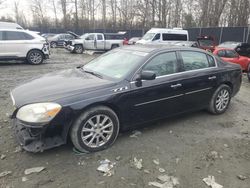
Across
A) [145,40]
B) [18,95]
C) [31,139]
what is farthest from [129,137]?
[145,40]

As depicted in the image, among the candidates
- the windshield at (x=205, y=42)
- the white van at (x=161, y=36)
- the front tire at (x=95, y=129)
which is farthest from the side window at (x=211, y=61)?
the windshield at (x=205, y=42)

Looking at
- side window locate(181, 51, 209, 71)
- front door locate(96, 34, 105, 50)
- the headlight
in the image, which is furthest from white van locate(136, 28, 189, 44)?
the headlight

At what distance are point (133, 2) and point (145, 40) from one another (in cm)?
2425


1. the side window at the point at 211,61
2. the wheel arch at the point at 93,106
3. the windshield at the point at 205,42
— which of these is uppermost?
the windshield at the point at 205,42

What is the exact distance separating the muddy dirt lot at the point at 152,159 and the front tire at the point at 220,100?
434mm

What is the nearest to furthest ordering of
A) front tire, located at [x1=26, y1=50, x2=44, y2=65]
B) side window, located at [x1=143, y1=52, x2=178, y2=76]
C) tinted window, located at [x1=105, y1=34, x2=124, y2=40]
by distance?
1. side window, located at [x1=143, y1=52, x2=178, y2=76]
2. front tire, located at [x1=26, y1=50, x2=44, y2=65]
3. tinted window, located at [x1=105, y1=34, x2=124, y2=40]

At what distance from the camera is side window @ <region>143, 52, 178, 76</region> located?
398 centimetres

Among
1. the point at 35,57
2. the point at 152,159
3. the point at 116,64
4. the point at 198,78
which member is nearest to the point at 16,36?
the point at 35,57

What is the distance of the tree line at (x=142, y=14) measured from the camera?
27.5m

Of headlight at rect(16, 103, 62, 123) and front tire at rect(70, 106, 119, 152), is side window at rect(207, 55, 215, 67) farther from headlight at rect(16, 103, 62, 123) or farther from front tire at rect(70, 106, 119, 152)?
headlight at rect(16, 103, 62, 123)

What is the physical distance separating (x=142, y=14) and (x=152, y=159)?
1405 inches

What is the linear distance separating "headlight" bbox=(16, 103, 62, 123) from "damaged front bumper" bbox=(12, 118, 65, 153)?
0.08 m

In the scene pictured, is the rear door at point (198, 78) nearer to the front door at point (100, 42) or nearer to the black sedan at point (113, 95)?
the black sedan at point (113, 95)

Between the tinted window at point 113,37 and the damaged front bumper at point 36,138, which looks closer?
the damaged front bumper at point 36,138
